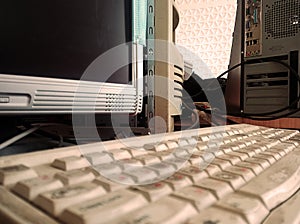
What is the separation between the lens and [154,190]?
0.22m

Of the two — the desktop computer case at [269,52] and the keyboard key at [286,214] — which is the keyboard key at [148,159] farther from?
the desktop computer case at [269,52]

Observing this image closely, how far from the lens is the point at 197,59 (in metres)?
1.55

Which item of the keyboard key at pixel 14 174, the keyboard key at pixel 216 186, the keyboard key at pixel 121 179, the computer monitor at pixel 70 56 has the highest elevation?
the computer monitor at pixel 70 56

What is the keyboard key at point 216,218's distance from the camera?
0.63ft

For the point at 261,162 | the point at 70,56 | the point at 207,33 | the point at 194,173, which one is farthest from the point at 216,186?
the point at 207,33

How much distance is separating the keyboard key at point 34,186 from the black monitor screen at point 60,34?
21cm

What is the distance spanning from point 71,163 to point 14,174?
2.2 inches

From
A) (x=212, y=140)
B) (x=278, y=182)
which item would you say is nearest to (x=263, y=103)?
(x=212, y=140)

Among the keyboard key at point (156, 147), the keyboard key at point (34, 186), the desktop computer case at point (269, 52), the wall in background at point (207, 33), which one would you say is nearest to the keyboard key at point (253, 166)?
the keyboard key at point (156, 147)

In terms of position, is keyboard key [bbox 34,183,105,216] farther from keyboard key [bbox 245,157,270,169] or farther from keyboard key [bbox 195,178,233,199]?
keyboard key [bbox 245,157,270,169]

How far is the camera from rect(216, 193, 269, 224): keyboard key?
8.1 inches

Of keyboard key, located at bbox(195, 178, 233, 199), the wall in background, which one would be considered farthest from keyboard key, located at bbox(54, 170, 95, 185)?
the wall in background

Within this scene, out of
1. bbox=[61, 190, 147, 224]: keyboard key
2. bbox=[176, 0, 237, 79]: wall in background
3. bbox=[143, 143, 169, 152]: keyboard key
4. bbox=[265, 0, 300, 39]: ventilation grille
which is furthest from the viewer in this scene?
bbox=[176, 0, 237, 79]: wall in background

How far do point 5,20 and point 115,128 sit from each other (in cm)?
31
